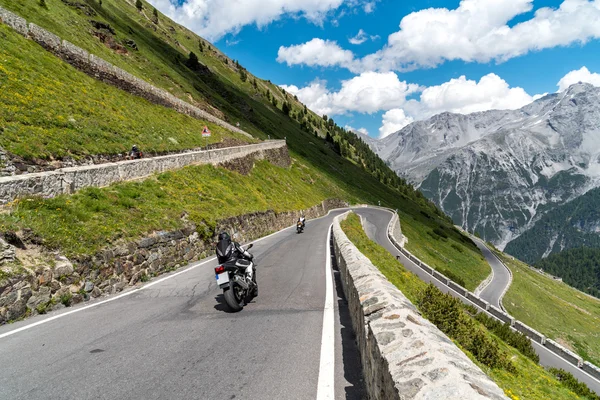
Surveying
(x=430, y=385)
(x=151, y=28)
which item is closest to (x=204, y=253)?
(x=430, y=385)

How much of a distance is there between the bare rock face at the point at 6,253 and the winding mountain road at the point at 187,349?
5.31ft

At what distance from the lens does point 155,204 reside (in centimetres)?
1606

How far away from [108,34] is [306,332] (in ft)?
191

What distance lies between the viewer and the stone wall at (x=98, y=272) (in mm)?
8031

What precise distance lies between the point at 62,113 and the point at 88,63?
1596 cm

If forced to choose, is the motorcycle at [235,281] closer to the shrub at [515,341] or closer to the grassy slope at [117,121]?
the grassy slope at [117,121]

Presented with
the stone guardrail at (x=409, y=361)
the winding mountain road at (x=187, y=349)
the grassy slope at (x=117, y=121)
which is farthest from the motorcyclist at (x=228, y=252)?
the grassy slope at (x=117, y=121)

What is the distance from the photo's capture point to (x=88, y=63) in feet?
107

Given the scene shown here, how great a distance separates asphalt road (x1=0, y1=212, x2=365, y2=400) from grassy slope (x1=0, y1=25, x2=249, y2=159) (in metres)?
11.1

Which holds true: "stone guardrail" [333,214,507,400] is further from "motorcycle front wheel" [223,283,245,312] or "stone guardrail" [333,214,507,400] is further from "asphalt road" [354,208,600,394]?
"asphalt road" [354,208,600,394]

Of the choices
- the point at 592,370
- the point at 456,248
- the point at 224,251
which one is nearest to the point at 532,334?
the point at 592,370

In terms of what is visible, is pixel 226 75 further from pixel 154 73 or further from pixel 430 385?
pixel 430 385

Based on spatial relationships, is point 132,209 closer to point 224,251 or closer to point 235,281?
point 224,251

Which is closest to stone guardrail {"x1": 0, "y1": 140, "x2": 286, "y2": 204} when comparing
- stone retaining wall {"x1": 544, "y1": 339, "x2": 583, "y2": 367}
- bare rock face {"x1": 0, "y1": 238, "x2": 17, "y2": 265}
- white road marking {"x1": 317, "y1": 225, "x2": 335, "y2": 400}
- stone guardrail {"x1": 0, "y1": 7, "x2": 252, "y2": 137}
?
bare rock face {"x1": 0, "y1": 238, "x2": 17, "y2": 265}
